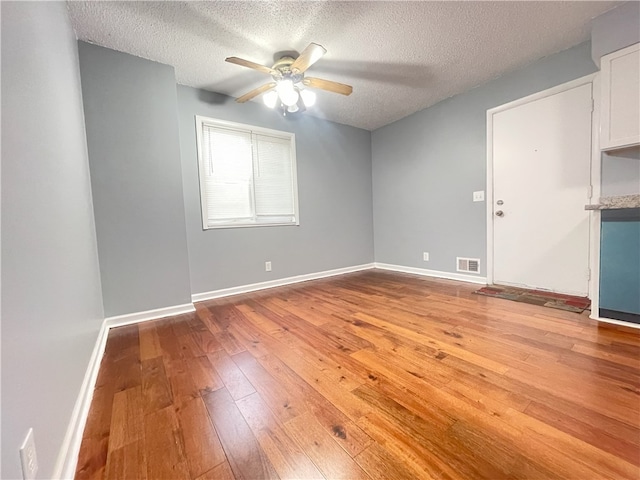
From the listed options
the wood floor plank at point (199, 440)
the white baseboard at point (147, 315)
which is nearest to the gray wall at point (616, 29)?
the wood floor plank at point (199, 440)

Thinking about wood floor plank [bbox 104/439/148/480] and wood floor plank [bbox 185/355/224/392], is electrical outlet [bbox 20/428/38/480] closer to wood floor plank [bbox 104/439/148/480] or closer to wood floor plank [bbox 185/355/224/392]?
wood floor plank [bbox 104/439/148/480]

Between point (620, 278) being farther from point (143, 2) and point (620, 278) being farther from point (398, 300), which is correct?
point (143, 2)

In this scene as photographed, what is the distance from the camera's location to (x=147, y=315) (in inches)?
95.0

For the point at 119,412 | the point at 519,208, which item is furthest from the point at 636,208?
the point at 119,412

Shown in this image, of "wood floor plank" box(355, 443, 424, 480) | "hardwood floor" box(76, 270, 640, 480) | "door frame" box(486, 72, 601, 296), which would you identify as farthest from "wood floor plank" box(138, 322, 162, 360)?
"door frame" box(486, 72, 601, 296)

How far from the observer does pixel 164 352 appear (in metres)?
1.77

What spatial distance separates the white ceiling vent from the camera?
3289 millimetres

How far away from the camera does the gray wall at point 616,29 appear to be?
186cm

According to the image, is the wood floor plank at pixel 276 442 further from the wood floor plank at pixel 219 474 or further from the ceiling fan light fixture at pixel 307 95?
the ceiling fan light fixture at pixel 307 95

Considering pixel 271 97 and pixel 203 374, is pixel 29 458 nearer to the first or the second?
pixel 203 374

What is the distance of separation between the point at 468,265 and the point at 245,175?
3.16 m

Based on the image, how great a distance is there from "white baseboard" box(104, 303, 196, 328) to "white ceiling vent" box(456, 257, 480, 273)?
3.34 m

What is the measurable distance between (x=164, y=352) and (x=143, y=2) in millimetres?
2433

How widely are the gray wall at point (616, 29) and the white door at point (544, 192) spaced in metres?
0.45
